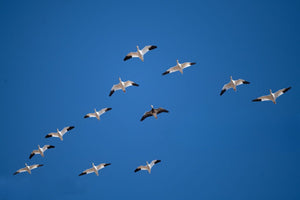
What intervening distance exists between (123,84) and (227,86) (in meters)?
13.5

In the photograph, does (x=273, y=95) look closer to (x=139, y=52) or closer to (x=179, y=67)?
(x=179, y=67)

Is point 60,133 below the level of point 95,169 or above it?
above

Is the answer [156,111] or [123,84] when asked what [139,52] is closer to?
[123,84]

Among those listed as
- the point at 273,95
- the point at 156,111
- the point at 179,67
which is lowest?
the point at 273,95

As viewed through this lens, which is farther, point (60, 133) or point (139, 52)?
point (60, 133)

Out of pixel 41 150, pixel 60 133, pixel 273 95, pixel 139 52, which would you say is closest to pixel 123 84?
pixel 139 52

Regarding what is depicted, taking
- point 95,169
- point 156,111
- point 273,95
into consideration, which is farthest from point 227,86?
point 95,169

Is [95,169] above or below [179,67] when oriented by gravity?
below

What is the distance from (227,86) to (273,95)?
5822 millimetres

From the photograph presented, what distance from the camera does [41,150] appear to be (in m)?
53.4

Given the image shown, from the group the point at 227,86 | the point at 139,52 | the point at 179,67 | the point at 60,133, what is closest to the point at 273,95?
the point at 227,86

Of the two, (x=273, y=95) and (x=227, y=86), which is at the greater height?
(x=227, y=86)

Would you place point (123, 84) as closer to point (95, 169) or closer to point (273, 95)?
point (95, 169)

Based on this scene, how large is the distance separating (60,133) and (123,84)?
11307mm
